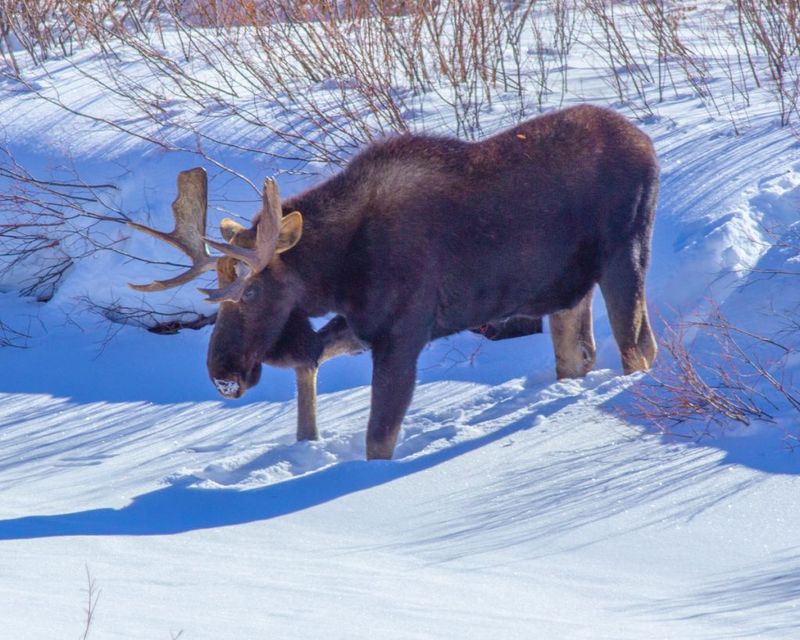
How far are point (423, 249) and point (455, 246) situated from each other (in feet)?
0.74

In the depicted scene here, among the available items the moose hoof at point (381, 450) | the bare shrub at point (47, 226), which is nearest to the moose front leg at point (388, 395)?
the moose hoof at point (381, 450)

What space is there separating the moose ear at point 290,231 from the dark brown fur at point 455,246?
0.50 ft

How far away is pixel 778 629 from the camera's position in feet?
14.3

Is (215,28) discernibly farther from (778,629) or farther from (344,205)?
(778,629)

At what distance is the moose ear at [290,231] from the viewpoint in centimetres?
712

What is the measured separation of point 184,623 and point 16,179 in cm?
760

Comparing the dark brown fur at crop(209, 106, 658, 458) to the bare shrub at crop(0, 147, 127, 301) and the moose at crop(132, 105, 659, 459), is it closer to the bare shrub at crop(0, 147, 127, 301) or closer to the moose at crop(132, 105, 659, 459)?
the moose at crop(132, 105, 659, 459)

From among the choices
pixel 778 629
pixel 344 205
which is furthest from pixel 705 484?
pixel 344 205

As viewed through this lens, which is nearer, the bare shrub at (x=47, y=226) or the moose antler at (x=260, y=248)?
the moose antler at (x=260, y=248)

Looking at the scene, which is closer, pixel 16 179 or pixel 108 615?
pixel 108 615

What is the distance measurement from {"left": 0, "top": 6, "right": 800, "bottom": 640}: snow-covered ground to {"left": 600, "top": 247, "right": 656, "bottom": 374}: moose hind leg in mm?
255

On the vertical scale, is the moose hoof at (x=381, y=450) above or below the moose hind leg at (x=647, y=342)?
below

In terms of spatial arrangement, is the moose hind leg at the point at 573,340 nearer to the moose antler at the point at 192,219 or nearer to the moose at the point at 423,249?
the moose at the point at 423,249

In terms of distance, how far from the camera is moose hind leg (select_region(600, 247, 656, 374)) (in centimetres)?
799
